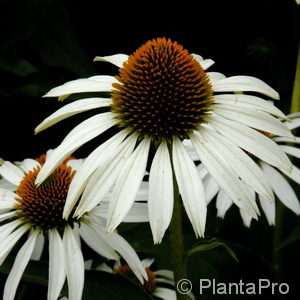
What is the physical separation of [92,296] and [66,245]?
11 centimetres

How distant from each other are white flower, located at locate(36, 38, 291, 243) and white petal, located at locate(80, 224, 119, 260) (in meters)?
0.23

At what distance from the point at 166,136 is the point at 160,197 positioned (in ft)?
0.56

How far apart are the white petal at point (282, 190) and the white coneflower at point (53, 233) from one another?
1.47ft

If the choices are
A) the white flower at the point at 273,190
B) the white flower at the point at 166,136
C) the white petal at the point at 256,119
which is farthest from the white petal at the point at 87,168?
the white flower at the point at 273,190

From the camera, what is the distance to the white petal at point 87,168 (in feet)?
2.70

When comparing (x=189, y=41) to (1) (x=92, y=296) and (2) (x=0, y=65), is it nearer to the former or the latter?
(2) (x=0, y=65)

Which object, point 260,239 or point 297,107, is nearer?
point 297,107

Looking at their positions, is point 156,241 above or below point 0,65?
below

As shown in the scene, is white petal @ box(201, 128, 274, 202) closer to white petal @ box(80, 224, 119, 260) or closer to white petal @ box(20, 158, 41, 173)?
white petal @ box(80, 224, 119, 260)

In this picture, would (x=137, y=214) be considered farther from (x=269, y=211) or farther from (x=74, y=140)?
(x=269, y=211)

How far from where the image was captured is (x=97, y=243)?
109 centimetres

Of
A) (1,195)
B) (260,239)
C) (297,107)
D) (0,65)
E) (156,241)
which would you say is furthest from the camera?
(0,65)

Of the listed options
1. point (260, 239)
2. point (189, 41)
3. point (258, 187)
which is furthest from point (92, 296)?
point (189, 41)

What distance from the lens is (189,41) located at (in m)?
1.97
